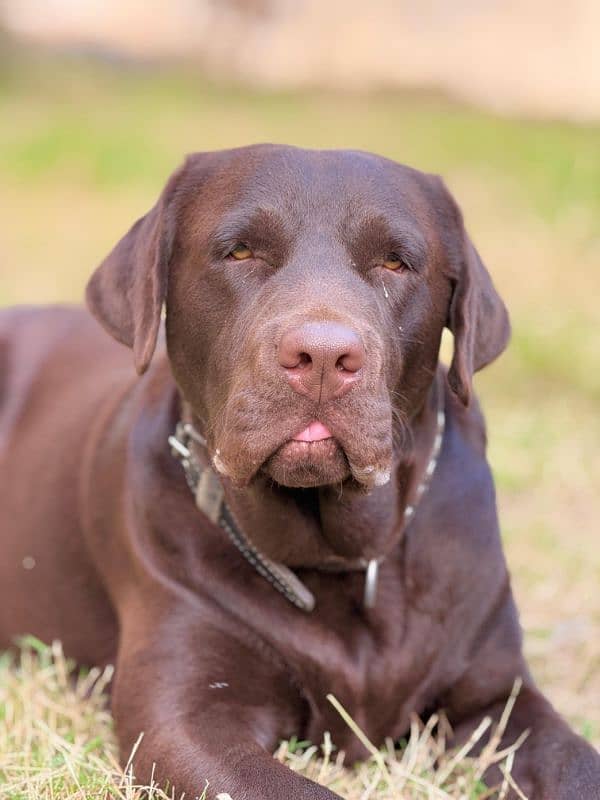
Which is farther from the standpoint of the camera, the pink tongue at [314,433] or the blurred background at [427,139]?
the blurred background at [427,139]

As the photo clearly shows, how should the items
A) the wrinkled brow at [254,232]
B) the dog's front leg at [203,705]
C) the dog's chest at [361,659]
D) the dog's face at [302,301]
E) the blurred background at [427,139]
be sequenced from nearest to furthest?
the dog's face at [302,301] < the dog's front leg at [203,705] < the wrinkled brow at [254,232] < the dog's chest at [361,659] < the blurred background at [427,139]

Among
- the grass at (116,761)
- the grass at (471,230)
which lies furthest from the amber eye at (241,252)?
the grass at (471,230)

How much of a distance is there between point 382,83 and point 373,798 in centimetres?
1427

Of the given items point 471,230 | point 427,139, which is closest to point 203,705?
point 471,230

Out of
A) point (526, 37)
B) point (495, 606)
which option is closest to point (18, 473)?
point (495, 606)

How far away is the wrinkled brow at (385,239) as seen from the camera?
2986mm

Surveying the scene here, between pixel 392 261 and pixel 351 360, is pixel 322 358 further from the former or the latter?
pixel 392 261

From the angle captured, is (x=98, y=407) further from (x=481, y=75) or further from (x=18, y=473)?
(x=481, y=75)

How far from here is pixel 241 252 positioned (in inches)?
119

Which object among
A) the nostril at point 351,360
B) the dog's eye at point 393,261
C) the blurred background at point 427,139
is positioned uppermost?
the dog's eye at point 393,261

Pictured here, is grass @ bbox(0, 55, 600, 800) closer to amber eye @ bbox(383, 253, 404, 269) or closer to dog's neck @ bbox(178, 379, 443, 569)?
dog's neck @ bbox(178, 379, 443, 569)

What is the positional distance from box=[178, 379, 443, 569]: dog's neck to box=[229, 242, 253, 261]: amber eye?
0.48 metres

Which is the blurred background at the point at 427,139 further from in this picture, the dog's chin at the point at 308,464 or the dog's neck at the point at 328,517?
the dog's chin at the point at 308,464

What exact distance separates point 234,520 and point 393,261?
0.77m
